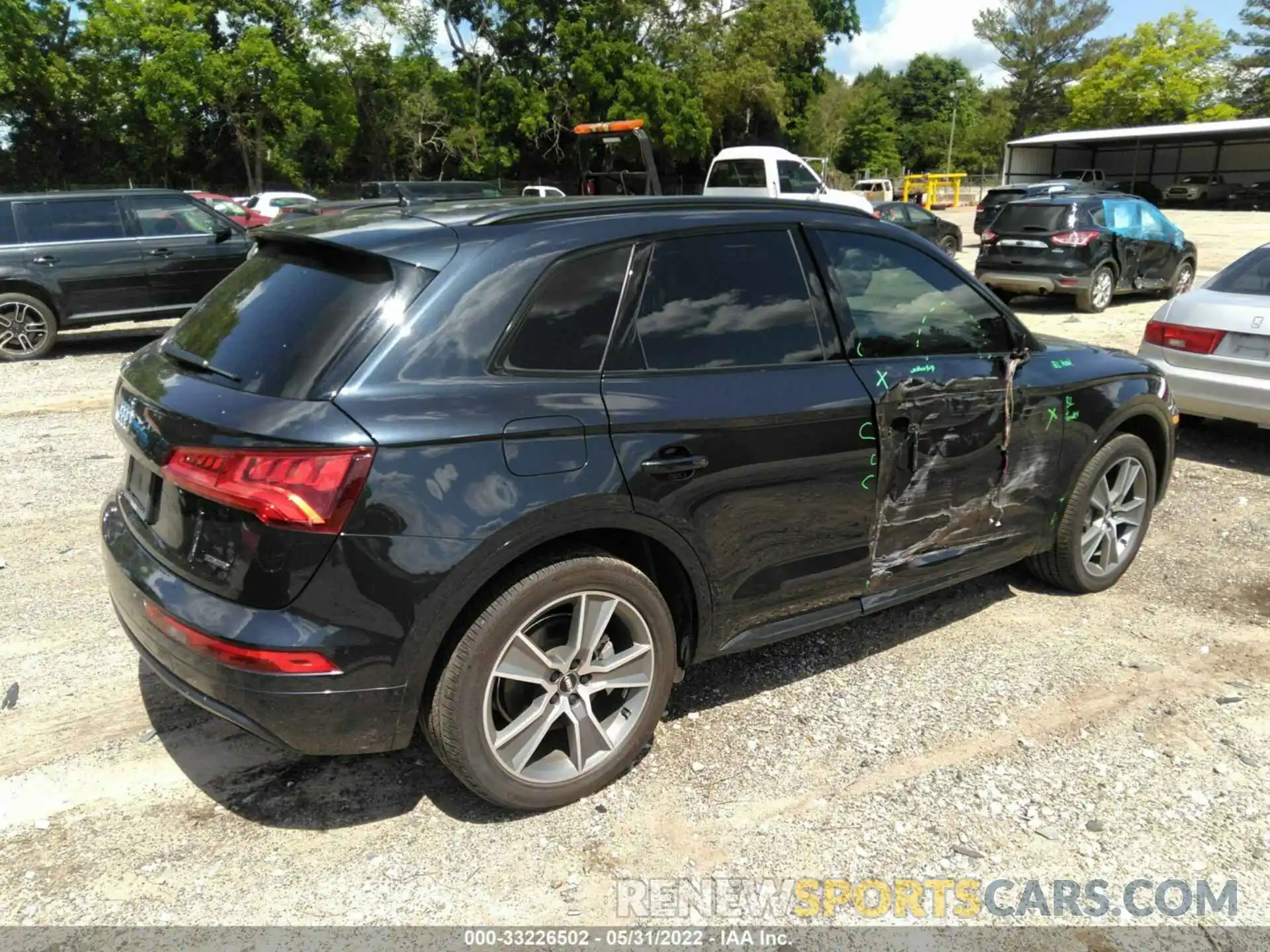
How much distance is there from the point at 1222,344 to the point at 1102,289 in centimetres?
729

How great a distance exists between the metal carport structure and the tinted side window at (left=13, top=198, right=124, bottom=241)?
141ft

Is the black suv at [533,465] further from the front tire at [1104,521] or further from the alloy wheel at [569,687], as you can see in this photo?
the front tire at [1104,521]

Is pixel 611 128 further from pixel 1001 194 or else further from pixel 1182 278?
pixel 1182 278

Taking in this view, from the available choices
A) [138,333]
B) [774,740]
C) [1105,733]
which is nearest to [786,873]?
[774,740]

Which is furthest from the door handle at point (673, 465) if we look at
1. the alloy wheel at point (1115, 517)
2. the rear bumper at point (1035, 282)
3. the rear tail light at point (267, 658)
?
the rear bumper at point (1035, 282)

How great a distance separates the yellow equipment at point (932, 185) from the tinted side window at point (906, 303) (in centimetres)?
4103

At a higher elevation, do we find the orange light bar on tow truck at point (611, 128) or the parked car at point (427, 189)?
the orange light bar on tow truck at point (611, 128)

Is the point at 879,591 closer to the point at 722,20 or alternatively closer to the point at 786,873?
the point at 786,873

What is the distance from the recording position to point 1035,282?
13.0m

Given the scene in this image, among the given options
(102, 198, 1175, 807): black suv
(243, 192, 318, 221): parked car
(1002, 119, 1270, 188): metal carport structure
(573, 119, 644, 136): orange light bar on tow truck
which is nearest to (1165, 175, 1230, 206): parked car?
(1002, 119, 1270, 188): metal carport structure

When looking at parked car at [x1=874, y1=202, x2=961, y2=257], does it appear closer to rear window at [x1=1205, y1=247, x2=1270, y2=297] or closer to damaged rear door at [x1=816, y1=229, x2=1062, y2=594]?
rear window at [x1=1205, y1=247, x2=1270, y2=297]

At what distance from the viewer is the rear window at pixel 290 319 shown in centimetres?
258

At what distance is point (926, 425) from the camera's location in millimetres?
3531

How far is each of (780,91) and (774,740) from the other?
4474 centimetres
